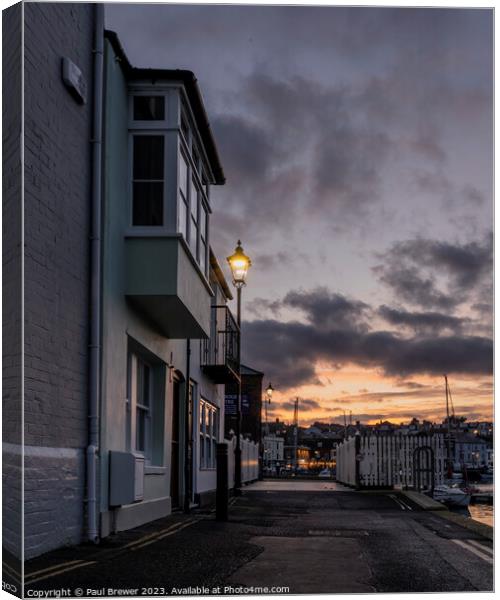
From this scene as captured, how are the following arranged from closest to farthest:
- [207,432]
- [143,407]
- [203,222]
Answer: [143,407] < [203,222] < [207,432]

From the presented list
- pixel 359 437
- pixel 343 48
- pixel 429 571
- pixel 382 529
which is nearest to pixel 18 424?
pixel 429 571

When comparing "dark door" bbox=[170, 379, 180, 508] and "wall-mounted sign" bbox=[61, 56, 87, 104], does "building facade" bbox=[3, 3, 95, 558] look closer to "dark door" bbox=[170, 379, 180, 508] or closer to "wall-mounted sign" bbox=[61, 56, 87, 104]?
"wall-mounted sign" bbox=[61, 56, 87, 104]

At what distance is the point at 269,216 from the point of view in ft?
39.2

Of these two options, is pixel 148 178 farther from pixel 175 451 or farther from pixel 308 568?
pixel 175 451

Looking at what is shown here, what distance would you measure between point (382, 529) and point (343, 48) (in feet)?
25.6

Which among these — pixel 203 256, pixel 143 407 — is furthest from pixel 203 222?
pixel 143 407

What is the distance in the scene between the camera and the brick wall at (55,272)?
8461 millimetres

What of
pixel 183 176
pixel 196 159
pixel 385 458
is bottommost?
pixel 385 458

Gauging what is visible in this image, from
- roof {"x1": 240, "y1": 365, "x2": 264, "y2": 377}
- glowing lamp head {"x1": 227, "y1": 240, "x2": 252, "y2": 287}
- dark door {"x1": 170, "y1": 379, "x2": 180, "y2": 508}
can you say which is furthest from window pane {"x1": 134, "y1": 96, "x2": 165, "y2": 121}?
roof {"x1": 240, "y1": 365, "x2": 264, "y2": 377}

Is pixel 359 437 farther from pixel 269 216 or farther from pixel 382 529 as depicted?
pixel 269 216

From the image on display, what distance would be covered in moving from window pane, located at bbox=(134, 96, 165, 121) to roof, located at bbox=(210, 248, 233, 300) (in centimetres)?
953

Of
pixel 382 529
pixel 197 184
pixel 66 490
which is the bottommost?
pixel 382 529

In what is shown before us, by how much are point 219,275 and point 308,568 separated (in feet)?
57.2

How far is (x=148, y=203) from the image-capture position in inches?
504
